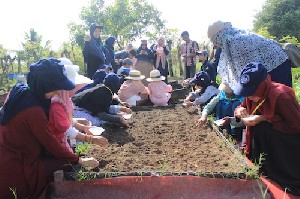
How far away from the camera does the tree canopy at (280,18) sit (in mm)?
20281

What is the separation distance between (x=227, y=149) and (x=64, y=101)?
174 centimetres

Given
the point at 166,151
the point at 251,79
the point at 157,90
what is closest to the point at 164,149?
the point at 166,151

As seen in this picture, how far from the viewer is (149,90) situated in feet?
22.6

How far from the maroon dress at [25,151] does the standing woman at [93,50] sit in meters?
4.81

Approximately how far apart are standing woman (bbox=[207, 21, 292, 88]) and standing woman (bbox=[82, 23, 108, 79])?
158 inches

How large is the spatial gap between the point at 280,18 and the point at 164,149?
66.6ft

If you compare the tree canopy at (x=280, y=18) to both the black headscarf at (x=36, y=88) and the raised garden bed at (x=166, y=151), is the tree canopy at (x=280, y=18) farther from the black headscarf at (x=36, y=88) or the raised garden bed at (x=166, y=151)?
the black headscarf at (x=36, y=88)

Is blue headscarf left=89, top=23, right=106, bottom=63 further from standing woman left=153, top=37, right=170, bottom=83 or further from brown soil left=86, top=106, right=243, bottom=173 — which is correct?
brown soil left=86, top=106, right=243, bottom=173

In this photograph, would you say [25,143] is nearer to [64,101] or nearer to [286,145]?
[64,101]

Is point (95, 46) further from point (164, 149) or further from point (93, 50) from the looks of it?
point (164, 149)

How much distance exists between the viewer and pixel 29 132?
2.41m

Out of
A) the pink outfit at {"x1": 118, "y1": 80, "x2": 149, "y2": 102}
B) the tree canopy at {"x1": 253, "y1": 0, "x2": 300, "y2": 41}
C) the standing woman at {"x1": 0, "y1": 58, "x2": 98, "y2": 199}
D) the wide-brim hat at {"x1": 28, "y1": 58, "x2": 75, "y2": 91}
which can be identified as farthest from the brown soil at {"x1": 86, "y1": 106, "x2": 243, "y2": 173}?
the tree canopy at {"x1": 253, "y1": 0, "x2": 300, "y2": 41}

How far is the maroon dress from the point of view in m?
2.35

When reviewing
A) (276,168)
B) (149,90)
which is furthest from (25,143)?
(149,90)
